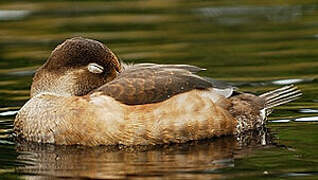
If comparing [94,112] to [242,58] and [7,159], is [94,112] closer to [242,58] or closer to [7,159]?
[7,159]

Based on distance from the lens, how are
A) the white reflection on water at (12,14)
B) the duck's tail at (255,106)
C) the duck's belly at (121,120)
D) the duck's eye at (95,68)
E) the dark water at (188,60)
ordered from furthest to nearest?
the white reflection on water at (12,14) < the duck's tail at (255,106) < the duck's eye at (95,68) < the duck's belly at (121,120) < the dark water at (188,60)

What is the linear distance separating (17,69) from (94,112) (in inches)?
157

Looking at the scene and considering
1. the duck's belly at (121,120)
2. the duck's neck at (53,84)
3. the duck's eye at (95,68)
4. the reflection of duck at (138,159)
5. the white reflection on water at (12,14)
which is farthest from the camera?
the white reflection on water at (12,14)

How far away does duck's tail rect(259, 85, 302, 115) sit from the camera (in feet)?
34.3

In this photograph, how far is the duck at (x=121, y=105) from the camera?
959 cm

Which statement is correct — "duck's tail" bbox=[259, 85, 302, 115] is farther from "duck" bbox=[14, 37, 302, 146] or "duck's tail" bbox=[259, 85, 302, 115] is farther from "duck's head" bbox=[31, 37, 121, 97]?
"duck's head" bbox=[31, 37, 121, 97]

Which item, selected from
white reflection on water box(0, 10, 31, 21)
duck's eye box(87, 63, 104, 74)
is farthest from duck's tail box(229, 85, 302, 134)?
white reflection on water box(0, 10, 31, 21)

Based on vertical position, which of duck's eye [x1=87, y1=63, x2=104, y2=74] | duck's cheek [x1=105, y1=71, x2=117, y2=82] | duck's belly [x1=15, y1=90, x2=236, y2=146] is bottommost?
duck's belly [x1=15, y1=90, x2=236, y2=146]

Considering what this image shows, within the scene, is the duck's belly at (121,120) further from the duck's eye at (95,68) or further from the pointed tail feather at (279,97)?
the pointed tail feather at (279,97)

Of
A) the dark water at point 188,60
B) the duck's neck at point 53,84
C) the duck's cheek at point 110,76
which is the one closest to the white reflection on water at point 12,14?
the dark water at point 188,60

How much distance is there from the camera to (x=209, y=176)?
27.2ft

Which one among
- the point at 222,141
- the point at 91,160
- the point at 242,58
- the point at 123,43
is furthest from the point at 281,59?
the point at 91,160

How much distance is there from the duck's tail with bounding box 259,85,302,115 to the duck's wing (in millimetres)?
696

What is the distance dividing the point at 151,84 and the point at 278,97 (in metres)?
1.51
